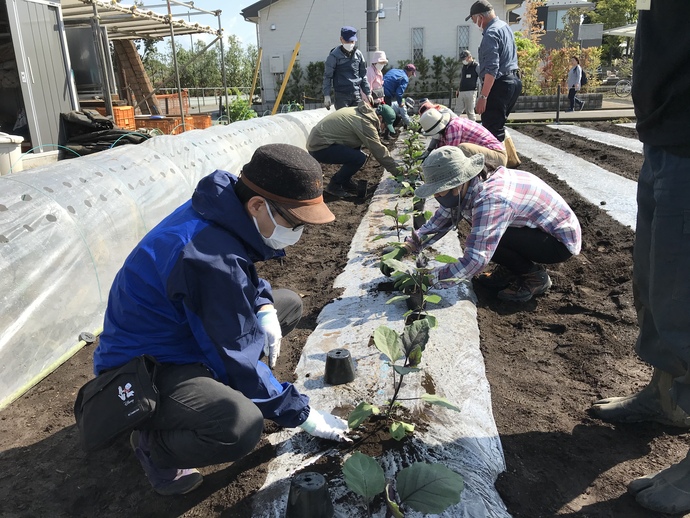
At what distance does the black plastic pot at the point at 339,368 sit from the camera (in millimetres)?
2240

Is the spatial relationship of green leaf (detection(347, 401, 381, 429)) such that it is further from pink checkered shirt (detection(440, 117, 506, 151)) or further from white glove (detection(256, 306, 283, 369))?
pink checkered shirt (detection(440, 117, 506, 151))

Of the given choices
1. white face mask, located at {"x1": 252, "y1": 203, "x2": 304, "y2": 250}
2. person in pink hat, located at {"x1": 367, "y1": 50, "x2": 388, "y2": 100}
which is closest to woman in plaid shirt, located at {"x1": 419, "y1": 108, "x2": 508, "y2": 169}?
white face mask, located at {"x1": 252, "y1": 203, "x2": 304, "y2": 250}

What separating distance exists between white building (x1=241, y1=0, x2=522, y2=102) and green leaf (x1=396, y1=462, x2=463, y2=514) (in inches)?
877

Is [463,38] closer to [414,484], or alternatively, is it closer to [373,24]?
[373,24]

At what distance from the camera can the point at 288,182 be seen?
1.61m

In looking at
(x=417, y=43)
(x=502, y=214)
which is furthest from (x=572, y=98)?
(x=502, y=214)

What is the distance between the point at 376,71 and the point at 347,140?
425cm

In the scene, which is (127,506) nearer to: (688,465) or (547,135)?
(688,465)

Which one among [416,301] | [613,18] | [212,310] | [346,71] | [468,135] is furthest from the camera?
[613,18]

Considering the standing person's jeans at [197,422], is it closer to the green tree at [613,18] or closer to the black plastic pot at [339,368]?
the black plastic pot at [339,368]

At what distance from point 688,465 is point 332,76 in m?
7.03

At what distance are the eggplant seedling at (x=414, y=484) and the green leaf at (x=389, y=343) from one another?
0.44 metres

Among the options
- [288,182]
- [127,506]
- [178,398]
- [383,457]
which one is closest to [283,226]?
[288,182]

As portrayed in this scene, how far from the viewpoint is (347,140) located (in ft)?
19.2
